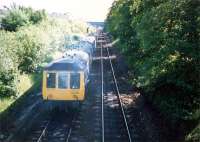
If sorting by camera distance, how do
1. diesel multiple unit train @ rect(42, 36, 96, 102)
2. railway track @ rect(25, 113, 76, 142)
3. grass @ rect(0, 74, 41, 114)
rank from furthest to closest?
grass @ rect(0, 74, 41, 114), diesel multiple unit train @ rect(42, 36, 96, 102), railway track @ rect(25, 113, 76, 142)

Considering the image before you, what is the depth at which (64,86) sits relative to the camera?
65.4 ft

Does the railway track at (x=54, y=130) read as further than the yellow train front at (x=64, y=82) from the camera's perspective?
No

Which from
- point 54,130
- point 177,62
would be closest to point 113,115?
point 54,130

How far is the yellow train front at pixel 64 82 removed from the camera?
1988 cm

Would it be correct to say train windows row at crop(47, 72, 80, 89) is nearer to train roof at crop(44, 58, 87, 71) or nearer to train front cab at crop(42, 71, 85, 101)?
train front cab at crop(42, 71, 85, 101)

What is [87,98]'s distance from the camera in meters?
24.0

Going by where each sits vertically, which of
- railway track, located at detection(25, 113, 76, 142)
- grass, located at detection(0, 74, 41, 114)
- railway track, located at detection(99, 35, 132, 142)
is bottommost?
railway track, located at detection(25, 113, 76, 142)

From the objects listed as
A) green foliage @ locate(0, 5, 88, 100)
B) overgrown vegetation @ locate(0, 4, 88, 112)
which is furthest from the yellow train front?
green foliage @ locate(0, 5, 88, 100)

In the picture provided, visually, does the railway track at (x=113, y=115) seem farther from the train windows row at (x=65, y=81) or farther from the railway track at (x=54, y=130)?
the train windows row at (x=65, y=81)

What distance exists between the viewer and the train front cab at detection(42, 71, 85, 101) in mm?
19875

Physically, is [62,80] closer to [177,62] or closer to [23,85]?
[23,85]

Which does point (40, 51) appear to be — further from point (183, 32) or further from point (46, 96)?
point (183, 32)

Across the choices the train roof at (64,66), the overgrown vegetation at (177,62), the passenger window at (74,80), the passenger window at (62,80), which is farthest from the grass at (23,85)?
the overgrown vegetation at (177,62)

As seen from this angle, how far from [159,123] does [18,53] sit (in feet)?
41.9
